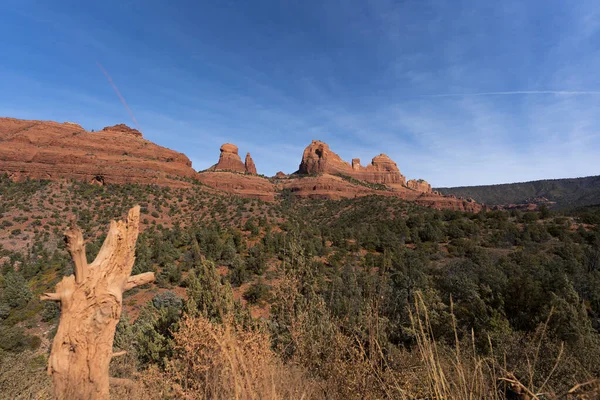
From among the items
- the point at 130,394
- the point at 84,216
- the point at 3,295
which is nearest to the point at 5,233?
the point at 84,216

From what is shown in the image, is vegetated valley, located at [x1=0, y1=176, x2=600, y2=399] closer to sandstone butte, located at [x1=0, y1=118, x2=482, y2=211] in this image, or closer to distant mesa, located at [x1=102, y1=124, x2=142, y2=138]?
sandstone butte, located at [x1=0, y1=118, x2=482, y2=211]

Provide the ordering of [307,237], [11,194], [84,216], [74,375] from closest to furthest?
[74,375] < [307,237] < [84,216] < [11,194]

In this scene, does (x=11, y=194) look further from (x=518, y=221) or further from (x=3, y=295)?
(x=518, y=221)

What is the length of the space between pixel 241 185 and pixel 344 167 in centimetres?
4781

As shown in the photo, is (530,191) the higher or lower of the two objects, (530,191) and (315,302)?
the higher

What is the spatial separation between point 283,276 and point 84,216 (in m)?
37.2

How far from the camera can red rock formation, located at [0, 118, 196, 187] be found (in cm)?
4238

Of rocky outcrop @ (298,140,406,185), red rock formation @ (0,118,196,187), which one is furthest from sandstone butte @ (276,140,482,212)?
red rock formation @ (0,118,196,187)

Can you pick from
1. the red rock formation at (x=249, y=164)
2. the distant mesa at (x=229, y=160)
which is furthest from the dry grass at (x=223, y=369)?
the red rock formation at (x=249, y=164)

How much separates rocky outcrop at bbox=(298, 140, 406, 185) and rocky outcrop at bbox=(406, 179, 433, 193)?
8860 mm

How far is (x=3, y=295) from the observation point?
14.7 metres

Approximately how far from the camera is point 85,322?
9.71 ft

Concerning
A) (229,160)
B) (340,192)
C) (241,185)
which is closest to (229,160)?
(229,160)

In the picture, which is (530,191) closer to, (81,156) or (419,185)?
(419,185)
